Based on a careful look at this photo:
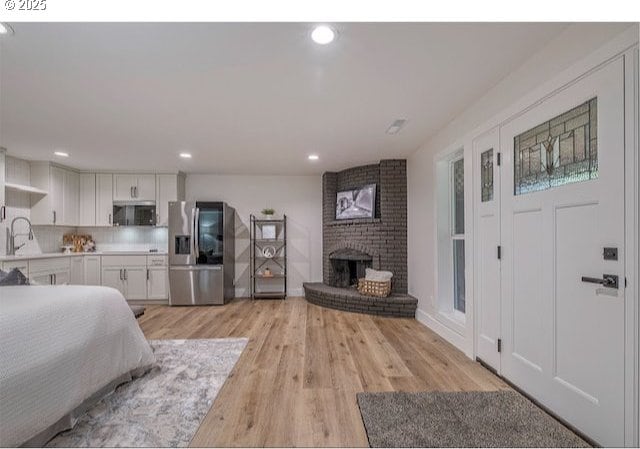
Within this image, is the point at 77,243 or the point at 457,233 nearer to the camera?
the point at 457,233

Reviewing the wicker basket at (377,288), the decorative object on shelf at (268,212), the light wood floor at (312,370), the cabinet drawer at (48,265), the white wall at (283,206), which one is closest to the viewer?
the light wood floor at (312,370)

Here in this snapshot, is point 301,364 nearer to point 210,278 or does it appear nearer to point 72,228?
point 210,278

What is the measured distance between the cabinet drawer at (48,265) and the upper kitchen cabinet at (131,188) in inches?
52.2

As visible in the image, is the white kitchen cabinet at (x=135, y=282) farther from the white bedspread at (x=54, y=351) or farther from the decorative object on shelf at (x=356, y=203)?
the decorative object on shelf at (x=356, y=203)

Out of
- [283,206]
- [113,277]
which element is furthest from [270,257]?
[113,277]

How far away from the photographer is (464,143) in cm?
290

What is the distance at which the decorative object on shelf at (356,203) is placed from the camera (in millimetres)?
4793

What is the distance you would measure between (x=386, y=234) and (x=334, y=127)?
1994 millimetres

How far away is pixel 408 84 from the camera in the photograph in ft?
7.77

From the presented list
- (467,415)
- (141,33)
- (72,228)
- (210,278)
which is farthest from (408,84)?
(72,228)

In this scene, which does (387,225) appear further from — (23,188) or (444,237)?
(23,188)

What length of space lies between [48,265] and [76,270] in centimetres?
57

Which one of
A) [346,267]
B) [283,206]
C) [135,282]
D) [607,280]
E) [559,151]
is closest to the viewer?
[607,280]

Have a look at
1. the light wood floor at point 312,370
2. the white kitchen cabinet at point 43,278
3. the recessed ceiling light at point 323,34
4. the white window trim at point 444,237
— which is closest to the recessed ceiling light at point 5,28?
the recessed ceiling light at point 323,34
